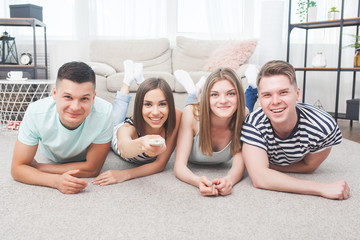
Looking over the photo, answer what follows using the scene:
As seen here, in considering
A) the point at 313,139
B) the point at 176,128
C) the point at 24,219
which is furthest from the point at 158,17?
the point at 24,219

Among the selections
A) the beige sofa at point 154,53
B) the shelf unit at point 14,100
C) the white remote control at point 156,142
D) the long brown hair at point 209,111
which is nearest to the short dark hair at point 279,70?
the long brown hair at point 209,111

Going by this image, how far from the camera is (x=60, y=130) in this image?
1.36m

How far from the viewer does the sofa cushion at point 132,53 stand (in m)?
3.60

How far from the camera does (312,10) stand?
3.53 metres

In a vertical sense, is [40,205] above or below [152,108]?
below

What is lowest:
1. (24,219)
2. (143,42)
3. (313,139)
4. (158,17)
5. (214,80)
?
(24,219)

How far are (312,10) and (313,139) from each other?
2662 mm

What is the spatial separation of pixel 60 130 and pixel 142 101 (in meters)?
0.37

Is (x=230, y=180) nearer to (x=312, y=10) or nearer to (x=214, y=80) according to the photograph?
(x=214, y=80)

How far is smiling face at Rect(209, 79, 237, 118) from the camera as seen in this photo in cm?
142

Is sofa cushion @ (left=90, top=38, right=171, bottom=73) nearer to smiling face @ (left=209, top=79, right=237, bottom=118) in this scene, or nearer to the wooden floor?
the wooden floor

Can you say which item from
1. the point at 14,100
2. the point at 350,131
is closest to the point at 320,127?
the point at 350,131

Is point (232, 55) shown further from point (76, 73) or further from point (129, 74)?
point (76, 73)

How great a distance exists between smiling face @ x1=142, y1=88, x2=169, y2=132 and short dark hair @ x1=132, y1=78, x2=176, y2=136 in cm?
2
